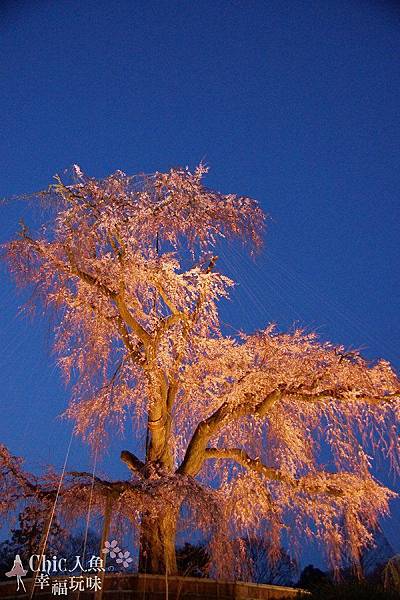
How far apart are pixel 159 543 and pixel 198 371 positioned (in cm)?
271

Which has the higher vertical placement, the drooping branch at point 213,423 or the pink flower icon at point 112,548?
the drooping branch at point 213,423

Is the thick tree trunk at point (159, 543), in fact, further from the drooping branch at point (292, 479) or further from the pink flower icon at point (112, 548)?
the drooping branch at point (292, 479)

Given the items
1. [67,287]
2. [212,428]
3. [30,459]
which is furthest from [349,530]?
[67,287]

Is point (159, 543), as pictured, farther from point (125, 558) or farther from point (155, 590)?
point (125, 558)

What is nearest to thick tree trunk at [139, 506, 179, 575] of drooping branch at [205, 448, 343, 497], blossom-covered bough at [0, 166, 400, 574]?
blossom-covered bough at [0, 166, 400, 574]

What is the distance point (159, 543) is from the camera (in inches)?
342

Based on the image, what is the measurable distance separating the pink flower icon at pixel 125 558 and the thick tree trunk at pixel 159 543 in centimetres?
21

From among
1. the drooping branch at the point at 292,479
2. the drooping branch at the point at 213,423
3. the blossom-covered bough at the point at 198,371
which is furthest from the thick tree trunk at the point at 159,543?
the drooping branch at the point at 292,479

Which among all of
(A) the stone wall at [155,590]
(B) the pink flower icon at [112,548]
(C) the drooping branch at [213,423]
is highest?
(C) the drooping branch at [213,423]

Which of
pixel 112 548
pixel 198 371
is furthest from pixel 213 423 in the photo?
pixel 112 548

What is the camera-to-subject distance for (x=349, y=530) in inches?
378

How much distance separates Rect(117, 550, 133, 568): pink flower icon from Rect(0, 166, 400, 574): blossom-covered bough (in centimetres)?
23

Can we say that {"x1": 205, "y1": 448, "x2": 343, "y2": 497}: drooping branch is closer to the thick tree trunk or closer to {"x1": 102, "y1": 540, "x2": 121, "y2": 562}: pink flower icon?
the thick tree trunk

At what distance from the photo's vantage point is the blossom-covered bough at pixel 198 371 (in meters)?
9.23
